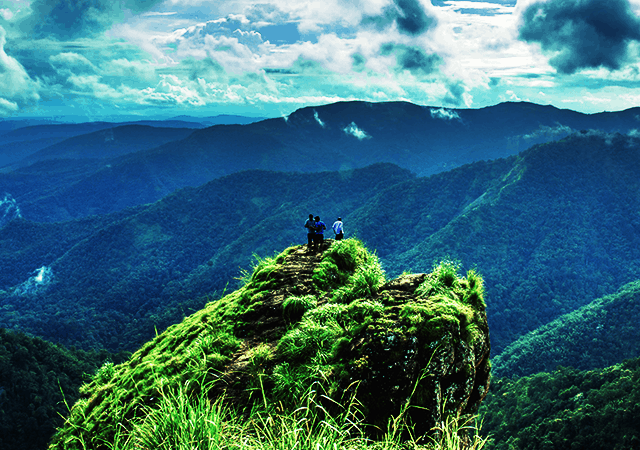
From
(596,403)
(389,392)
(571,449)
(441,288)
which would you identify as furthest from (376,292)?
(596,403)

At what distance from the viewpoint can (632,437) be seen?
64312 mm

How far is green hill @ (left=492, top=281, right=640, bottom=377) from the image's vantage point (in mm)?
126000

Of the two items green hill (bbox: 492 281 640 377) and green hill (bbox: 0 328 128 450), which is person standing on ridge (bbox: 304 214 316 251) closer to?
green hill (bbox: 0 328 128 450)

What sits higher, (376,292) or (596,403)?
(376,292)

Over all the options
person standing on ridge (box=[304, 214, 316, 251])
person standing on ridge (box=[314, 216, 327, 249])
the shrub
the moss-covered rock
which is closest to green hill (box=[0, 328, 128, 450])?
person standing on ridge (box=[304, 214, 316, 251])

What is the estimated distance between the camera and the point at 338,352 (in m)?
7.52

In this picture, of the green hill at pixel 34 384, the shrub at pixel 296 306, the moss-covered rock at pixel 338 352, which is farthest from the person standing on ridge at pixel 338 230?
the green hill at pixel 34 384

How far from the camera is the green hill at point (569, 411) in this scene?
220ft

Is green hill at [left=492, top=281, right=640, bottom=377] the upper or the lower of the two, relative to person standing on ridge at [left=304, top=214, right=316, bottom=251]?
lower

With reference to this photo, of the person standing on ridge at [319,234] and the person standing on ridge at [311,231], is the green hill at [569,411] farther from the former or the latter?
the person standing on ridge at [311,231]

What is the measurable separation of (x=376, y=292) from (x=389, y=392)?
3.14 metres

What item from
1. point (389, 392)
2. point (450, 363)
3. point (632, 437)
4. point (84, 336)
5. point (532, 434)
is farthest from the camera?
point (84, 336)

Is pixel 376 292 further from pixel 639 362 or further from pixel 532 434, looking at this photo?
→ pixel 639 362

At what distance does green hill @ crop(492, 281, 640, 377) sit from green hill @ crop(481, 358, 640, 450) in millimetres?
31995
